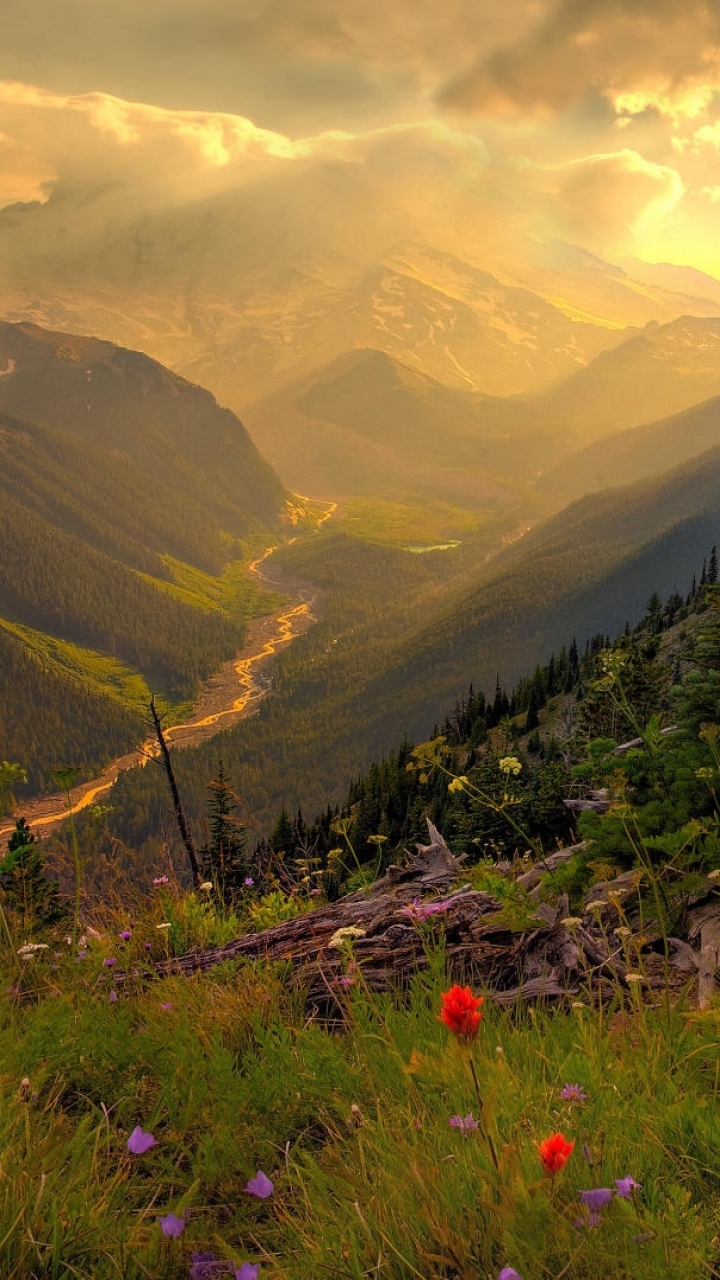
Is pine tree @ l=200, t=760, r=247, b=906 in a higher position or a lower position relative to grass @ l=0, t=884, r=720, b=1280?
lower

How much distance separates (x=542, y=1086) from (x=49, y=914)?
18.6 ft

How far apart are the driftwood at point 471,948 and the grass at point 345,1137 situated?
0.29 metres

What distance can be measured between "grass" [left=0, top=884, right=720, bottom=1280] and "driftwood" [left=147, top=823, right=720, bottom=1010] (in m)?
0.29

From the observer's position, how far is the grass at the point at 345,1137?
227 centimetres

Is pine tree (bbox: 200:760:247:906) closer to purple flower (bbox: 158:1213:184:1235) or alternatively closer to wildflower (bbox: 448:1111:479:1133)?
wildflower (bbox: 448:1111:479:1133)

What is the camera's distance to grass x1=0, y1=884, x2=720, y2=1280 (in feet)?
7.45

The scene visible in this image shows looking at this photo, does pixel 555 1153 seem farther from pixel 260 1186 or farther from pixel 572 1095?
pixel 260 1186

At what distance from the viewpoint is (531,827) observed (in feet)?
34.3

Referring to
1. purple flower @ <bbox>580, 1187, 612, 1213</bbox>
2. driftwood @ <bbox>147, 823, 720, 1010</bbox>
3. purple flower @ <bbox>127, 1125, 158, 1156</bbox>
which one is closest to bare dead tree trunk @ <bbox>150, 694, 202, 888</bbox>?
driftwood @ <bbox>147, 823, 720, 1010</bbox>

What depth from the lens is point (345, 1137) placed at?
3477 mm

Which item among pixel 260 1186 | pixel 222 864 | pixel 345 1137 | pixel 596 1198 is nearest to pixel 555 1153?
pixel 596 1198

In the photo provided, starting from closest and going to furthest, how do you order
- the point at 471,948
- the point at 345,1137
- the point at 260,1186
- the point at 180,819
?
the point at 260,1186 → the point at 345,1137 → the point at 471,948 → the point at 180,819

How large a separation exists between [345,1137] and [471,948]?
89.7 inches

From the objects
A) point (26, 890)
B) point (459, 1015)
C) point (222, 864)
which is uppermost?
point (459, 1015)
